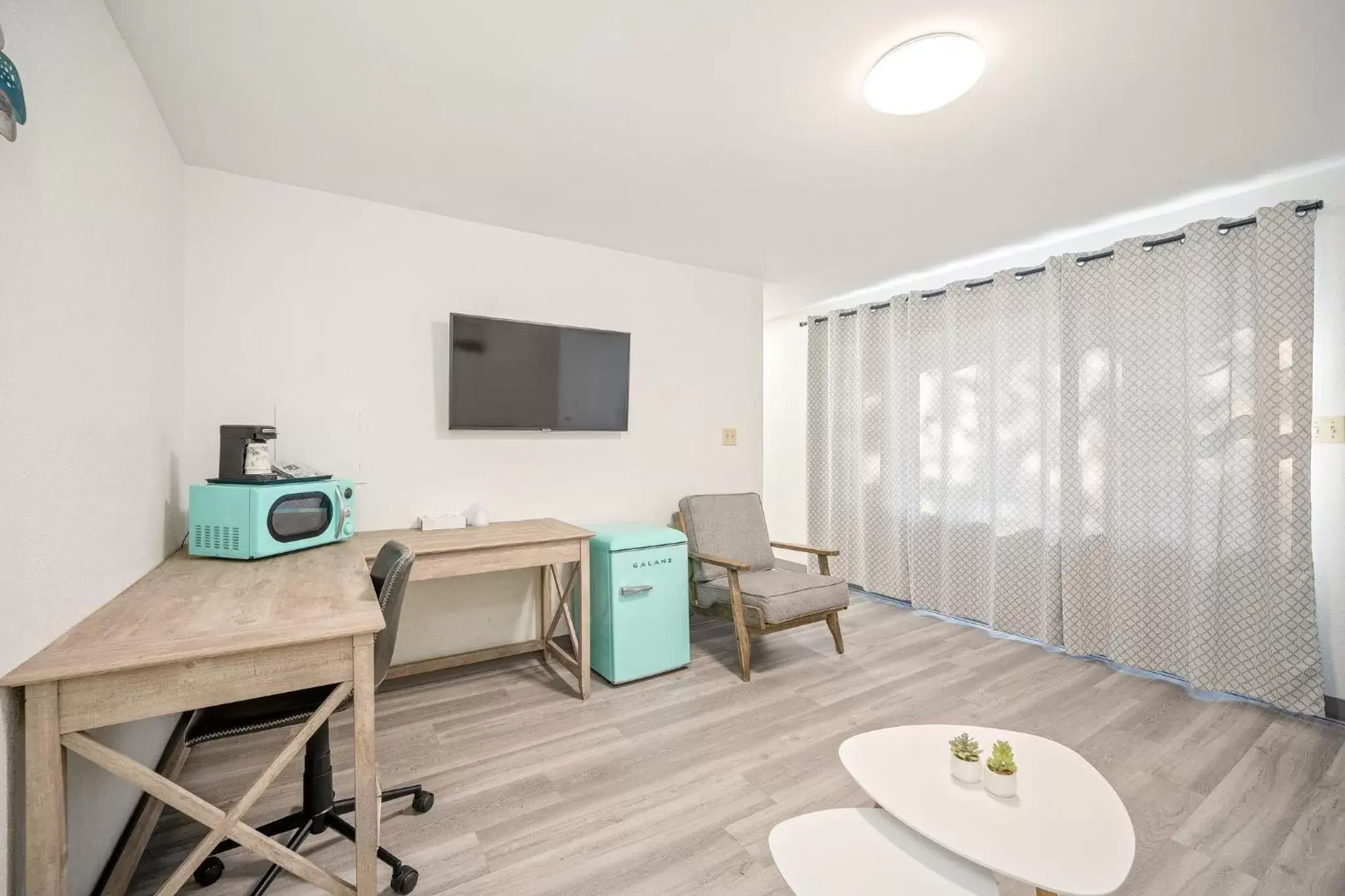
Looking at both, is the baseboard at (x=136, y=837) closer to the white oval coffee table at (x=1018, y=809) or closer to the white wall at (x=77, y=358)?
the white wall at (x=77, y=358)

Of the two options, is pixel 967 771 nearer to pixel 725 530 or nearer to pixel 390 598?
pixel 390 598

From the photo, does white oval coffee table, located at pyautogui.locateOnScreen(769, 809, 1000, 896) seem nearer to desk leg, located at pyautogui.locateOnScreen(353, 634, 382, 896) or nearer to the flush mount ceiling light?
desk leg, located at pyautogui.locateOnScreen(353, 634, 382, 896)

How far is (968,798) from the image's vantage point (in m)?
1.28

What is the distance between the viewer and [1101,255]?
9.88 ft

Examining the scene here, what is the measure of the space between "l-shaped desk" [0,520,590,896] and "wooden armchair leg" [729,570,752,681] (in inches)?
70.0

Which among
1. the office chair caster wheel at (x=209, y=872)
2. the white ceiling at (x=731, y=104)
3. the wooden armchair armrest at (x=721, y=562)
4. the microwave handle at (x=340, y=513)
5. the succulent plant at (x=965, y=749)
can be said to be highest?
the white ceiling at (x=731, y=104)

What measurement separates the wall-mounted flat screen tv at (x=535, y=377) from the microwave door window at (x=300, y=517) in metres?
0.79

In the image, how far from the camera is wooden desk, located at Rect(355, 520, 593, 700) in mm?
2295

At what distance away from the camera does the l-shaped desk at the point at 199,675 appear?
1009 millimetres

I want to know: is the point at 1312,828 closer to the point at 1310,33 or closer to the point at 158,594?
the point at 1310,33

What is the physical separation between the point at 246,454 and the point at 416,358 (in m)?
0.96

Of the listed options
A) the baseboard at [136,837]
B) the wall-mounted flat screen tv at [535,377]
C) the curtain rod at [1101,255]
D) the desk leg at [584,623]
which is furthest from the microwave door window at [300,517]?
the curtain rod at [1101,255]

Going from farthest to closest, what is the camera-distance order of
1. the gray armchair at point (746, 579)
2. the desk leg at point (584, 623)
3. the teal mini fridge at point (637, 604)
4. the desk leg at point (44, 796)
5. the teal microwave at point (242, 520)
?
the gray armchair at point (746, 579) → the teal mini fridge at point (637, 604) → the desk leg at point (584, 623) → the teal microwave at point (242, 520) → the desk leg at point (44, 796)

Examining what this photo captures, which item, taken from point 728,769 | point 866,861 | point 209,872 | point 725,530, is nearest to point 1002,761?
point 866,861
